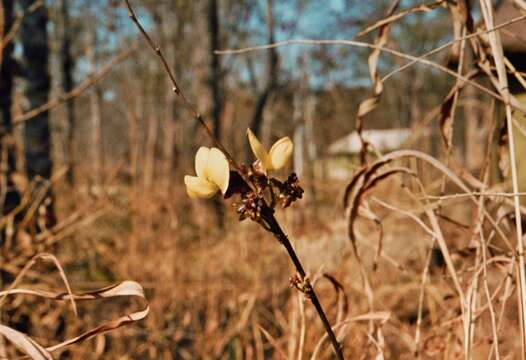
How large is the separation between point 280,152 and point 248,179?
0.04m

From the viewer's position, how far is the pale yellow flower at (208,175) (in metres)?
0.42

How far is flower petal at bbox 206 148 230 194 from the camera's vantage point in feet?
1.36

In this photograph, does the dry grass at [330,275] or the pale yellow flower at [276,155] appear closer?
the pale yellow flower at [276,155]

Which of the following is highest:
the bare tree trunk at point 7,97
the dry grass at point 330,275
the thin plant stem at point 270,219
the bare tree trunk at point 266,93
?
the bare tree trunk at point 266,93

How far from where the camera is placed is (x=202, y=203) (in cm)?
536

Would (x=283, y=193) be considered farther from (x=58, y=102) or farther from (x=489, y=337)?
(x=58, y=102)

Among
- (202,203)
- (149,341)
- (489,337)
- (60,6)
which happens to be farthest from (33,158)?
(60,6)

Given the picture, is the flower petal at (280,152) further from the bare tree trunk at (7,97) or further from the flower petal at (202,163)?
the bare tree trunk at (7,97)

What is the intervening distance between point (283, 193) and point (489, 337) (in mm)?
455

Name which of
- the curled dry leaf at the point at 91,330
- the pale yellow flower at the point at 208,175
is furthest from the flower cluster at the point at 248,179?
the curled dry leaf at the point at 91,330

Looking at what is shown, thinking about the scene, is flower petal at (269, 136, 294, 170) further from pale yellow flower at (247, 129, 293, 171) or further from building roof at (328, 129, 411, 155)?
building roof at (328, 129, 411, 155)

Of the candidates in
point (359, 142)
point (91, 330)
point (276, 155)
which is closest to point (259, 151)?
point (276, 155)

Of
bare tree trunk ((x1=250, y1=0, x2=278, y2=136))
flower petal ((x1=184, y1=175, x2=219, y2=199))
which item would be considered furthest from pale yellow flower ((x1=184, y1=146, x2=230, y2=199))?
bare tree trunk ((x1=250, y1=0, x2=278, y2=136))

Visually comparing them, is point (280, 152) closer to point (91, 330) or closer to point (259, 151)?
point (259, 151)
